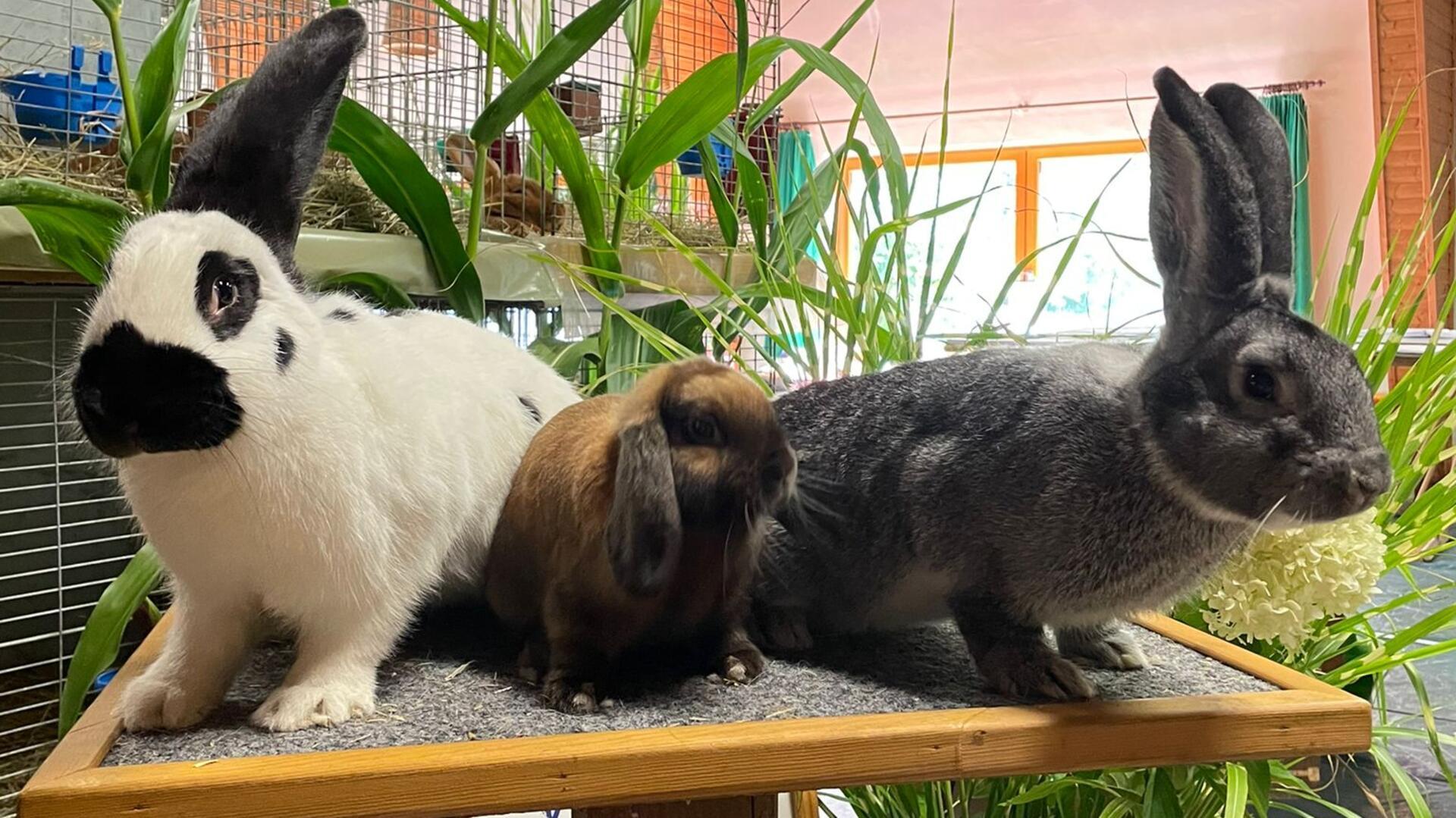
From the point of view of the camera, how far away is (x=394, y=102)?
194 cm

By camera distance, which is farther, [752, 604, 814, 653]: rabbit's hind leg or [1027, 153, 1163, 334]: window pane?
[1027, 153, 1163, 334]: window pane

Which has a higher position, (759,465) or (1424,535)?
(759,465)

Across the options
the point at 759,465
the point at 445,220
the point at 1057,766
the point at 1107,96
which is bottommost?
the point at 1057,766

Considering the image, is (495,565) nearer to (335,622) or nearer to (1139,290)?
(335,622)

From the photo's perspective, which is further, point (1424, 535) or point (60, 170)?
point (60, 170)

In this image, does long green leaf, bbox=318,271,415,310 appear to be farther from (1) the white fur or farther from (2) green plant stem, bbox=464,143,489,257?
(1) the white fur

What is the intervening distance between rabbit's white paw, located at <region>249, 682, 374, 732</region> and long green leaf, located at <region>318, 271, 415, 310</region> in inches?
22.8

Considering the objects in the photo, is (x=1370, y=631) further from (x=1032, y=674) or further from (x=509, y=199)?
(x=509, y=199)

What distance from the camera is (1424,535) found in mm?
1083

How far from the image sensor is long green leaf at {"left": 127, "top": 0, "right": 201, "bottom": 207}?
973mm

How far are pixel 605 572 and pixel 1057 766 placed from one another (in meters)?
0.33

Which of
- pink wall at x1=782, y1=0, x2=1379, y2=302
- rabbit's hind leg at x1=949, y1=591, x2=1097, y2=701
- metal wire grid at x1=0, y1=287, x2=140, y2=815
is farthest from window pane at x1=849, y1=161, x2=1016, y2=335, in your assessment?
pink wall at x1=782, y1=0, x2=1379, y2=302

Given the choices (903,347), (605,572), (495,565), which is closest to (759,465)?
(605,572)

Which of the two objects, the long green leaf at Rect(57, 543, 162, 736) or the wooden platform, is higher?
the wooden platform
